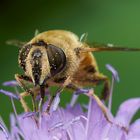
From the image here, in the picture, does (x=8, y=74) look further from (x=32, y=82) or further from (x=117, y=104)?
(x=32, y=82)

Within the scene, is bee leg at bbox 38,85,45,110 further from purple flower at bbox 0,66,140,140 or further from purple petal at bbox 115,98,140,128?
purple petal at bbox 115,98,140,128

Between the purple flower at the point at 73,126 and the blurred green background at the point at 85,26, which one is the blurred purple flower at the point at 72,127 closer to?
the purple flower at the point at 73,126

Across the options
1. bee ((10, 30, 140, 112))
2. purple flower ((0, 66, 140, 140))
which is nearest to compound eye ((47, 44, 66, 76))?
bee ((10, 30, 140, 112))

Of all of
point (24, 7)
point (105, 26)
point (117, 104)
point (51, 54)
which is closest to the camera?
point (51, 54)

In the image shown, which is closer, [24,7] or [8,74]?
[8,74]

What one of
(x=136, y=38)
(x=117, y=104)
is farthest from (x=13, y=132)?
(x=136, y=38)

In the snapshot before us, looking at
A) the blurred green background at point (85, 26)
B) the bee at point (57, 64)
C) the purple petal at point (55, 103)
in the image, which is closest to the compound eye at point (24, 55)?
the bee at point (57, 64)

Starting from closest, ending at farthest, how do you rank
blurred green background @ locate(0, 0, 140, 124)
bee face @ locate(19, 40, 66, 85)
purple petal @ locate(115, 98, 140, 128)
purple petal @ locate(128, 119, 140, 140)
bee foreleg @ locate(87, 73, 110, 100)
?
1. bee face @ locate(19, 40, 66, 85)
2. purple petal @ locate(128, 119, 140, 140)
3. purple petal @ locate(115, 98, 140, 128)
4. bee foreleg @ locate(87, 73, 110, 100)
5. blurred green background @ locate(0, 0, 140, 124)
